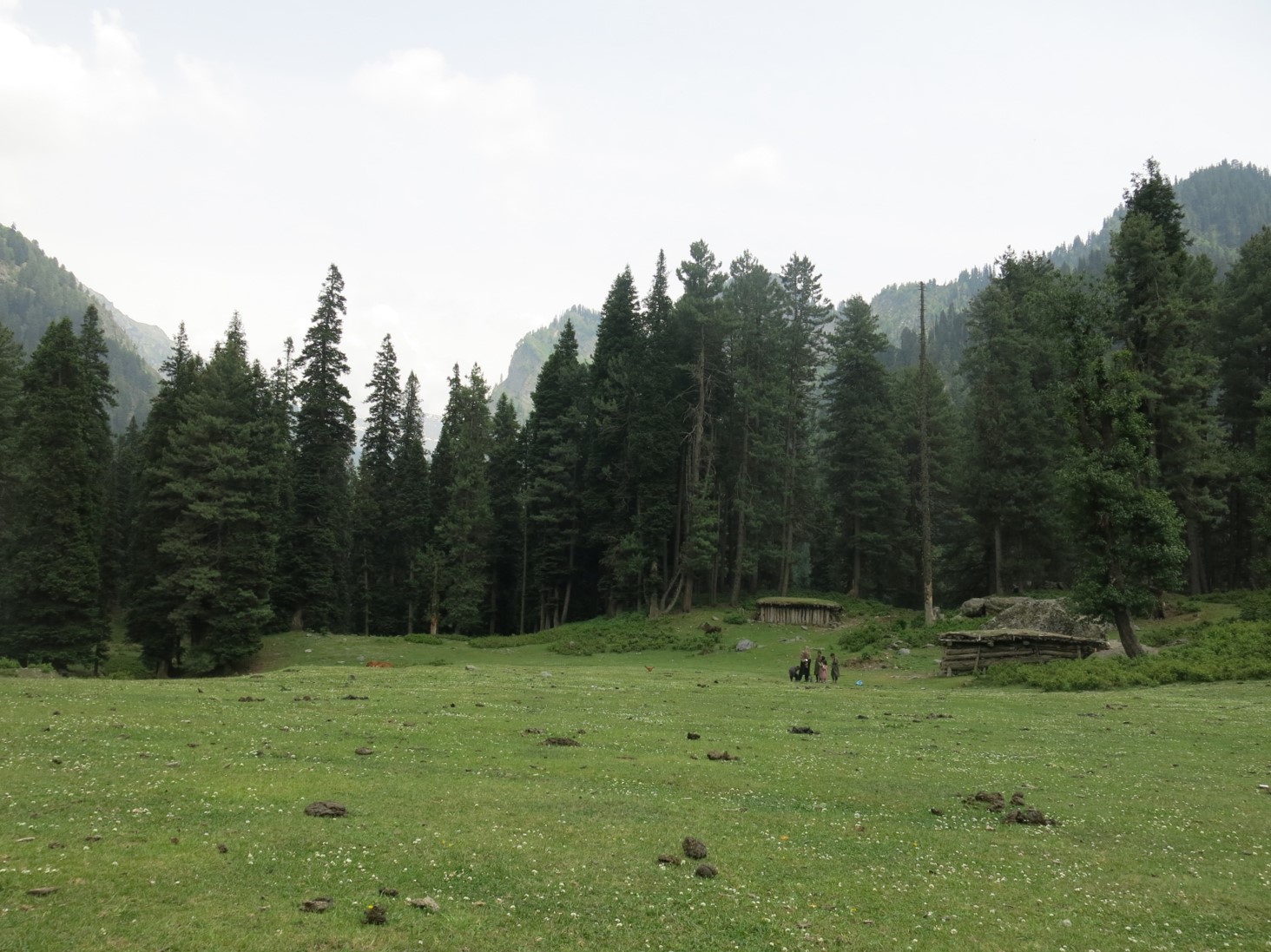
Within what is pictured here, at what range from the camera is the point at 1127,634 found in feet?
107

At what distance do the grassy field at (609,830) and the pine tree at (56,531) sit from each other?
3136 centimetres

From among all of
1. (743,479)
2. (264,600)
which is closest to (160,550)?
(264,600)

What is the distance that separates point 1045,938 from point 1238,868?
13.6 ft

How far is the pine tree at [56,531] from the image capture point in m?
45.3

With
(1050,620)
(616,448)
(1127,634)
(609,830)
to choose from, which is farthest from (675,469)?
(609,830)

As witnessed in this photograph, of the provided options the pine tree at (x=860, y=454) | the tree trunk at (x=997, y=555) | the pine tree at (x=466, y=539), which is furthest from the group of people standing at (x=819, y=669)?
the pine tree at (x=466, y=539)

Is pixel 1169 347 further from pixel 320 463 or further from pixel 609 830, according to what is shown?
pixel 320 463

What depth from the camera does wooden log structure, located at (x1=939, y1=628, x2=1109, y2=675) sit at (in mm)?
34656

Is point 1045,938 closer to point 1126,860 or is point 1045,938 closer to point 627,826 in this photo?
point 1126,860

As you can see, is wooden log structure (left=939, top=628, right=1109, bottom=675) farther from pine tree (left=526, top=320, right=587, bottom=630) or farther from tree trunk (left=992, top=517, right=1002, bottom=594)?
pine tree (left=526, top=320, right=587, bottom=630)

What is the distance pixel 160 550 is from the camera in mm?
47844

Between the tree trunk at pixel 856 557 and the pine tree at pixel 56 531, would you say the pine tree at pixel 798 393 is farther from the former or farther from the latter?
the pine tree at pixel 56 531

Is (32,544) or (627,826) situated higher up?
(32,544)

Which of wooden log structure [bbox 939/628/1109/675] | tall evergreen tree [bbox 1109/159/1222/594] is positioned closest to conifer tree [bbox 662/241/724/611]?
wooden log structure [bbox 939/628/1109/675]
